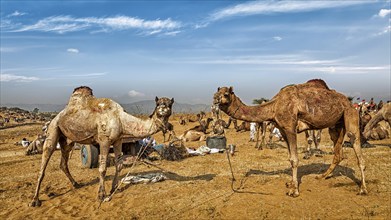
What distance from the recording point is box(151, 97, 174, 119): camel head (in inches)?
310

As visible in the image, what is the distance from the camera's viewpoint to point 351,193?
7.79 metres

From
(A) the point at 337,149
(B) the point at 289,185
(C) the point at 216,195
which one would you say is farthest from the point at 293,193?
(A) the point at 337,149

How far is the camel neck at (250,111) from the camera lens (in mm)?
8273

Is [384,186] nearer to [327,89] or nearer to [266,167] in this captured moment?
[327,89]

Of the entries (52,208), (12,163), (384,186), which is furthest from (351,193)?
(12,163)

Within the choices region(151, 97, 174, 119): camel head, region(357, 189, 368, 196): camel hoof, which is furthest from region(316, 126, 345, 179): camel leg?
region(151, 97, 174, 119): camel head

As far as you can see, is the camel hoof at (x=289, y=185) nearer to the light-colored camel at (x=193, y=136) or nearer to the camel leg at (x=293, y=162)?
the camel leg at (x=293, y=162)

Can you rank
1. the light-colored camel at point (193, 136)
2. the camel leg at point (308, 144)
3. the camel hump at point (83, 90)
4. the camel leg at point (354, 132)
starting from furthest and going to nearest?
the light-colored camel at point (193, 136)
the camel leg at point (308, 144)
the camel hump at point (83, 90)
the camel leg at point (354, 132)

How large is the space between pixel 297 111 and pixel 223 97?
1.98 meters

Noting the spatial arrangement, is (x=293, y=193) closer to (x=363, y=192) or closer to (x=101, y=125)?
(x=363, y=192)

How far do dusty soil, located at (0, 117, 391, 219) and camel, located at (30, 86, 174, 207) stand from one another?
690 mm

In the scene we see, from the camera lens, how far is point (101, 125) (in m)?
8.05

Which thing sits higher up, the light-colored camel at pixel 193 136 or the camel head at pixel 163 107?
the camel head at pixel 163 107

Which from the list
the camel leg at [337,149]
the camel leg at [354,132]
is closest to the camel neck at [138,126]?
the camel leg at [354,132]
